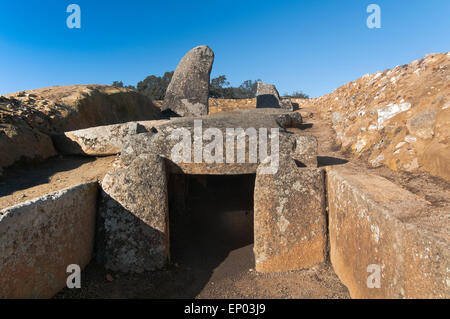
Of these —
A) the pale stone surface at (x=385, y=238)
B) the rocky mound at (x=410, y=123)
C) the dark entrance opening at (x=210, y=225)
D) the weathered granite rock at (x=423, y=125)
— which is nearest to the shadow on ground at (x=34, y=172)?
the dark entrance opening at (x=210, y=225)

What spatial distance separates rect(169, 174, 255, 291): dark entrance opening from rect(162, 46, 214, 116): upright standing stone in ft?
8.99

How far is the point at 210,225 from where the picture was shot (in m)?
4.46

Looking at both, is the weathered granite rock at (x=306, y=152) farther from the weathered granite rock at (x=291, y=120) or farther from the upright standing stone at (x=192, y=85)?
the upright standing stone at (x=192, y=85)

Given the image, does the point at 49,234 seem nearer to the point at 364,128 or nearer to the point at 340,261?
the point at 340,261

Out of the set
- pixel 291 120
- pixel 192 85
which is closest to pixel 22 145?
pixel 192 85

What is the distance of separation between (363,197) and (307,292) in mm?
1136

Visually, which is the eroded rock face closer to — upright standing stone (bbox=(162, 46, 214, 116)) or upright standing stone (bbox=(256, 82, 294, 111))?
upright standing stone (bbox=(162, 46, 214, 116))

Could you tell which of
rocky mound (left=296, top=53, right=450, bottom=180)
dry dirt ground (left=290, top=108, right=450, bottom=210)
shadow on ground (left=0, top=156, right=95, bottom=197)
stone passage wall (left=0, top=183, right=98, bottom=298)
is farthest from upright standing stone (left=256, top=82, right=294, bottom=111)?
stone passage wall (left=0, top=183, right=98, bottom=298)

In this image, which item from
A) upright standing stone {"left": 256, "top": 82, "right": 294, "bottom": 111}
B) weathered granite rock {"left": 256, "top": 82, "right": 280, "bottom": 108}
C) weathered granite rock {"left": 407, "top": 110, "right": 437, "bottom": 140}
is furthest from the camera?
weathered granite rock {"left": 256, "top": 82, "right": 280, "bottom": 108}

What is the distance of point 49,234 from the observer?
2.24 m

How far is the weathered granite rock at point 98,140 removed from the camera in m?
3.95

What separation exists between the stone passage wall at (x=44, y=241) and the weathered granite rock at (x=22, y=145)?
1.34m

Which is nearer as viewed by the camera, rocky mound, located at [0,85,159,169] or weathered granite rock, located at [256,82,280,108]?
rocky mound, located at [0,85,159,169]

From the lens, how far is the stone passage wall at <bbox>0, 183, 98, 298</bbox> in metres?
1.83
